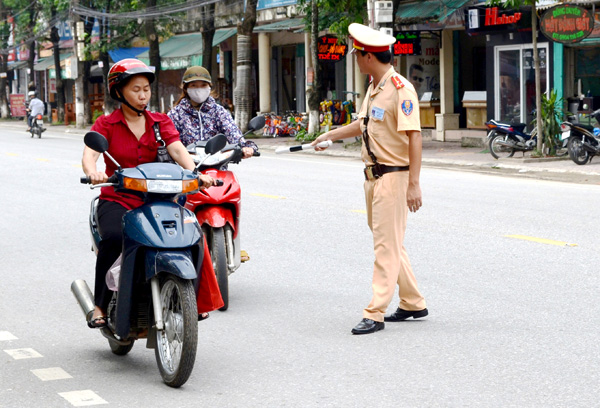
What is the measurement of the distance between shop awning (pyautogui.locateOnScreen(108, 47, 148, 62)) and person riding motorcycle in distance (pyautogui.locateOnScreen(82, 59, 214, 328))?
134ft

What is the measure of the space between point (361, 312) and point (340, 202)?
22.4 feet

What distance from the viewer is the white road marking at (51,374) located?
19.5 feet

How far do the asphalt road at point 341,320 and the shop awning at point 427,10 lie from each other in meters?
13.7

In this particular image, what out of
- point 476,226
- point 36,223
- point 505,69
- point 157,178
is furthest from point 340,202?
point 505,69

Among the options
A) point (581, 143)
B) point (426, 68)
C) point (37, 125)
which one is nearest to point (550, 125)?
point (581, 143)

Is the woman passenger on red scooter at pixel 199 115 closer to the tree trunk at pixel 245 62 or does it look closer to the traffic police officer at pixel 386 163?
the traffic police officer at pixel 386 163

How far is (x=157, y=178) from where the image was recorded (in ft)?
18.3

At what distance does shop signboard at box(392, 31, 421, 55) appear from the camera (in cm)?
2854

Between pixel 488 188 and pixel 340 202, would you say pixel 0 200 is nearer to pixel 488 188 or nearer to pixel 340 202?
pixel 340 202

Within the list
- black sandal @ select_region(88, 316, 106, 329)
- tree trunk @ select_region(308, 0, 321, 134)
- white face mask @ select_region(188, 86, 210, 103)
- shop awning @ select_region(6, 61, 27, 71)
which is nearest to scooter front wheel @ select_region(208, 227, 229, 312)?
white face mask @ select_region(188, 86, 210, 103)

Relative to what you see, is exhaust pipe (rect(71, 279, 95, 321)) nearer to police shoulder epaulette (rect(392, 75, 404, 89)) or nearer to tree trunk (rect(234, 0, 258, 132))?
police shoulder epaulette (rect(392, 75, 404, 89))

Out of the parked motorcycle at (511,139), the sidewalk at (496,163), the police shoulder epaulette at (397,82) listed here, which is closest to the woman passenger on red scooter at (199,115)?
the police shoulder epaulette at (397,82)

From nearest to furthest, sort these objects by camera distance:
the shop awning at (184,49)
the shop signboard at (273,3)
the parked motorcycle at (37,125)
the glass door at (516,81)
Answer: the glass door at (516,81) → the shop signboard at (273,3) → the parked motorcycle at (37,125) → the shop awning at (184,49)

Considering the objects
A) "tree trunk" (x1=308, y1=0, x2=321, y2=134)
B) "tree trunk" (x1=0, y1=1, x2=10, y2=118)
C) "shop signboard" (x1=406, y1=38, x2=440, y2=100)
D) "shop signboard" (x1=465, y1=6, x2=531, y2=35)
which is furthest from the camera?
"tree trunk" (x1=0, y1=1, x2=10, y2=118)
